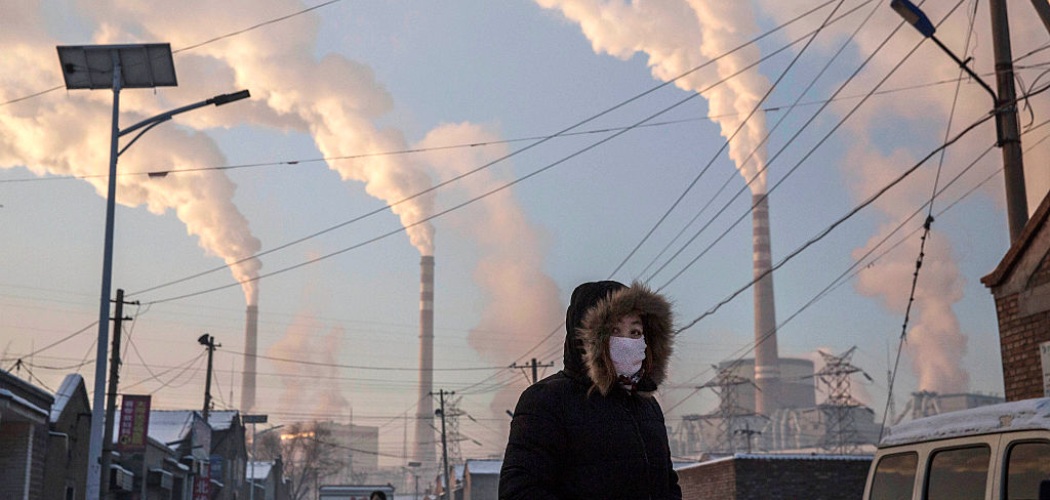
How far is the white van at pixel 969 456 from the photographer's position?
5.91 meters

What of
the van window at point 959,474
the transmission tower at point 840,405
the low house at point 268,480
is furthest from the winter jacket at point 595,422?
the transmission tower at point 840,405

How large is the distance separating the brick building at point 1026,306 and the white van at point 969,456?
7.23 metres

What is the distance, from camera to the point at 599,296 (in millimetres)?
3559

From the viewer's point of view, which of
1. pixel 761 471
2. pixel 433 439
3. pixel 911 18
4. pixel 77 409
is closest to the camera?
pixel 911 18

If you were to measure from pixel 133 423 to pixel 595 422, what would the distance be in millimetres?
36662

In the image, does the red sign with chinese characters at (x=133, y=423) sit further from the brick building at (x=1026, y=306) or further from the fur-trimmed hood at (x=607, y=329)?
the fur-trimmed hood at (x=607, y=329)

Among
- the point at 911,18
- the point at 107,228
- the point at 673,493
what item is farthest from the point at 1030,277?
the point at 107,228

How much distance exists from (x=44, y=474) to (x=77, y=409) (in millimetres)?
3726

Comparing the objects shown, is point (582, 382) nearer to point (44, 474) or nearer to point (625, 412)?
point (625, 412)

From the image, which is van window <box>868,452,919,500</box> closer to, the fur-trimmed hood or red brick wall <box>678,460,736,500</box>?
the fur-trimmed hood

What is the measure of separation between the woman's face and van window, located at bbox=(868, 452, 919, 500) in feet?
13.4

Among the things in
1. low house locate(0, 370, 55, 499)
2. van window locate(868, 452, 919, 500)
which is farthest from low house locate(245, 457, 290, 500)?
van window locate(868, 452, 919, 500)

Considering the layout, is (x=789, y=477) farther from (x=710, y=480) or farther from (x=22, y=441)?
(x=22, y=441)

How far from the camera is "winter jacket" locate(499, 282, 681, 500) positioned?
11.0 ft
